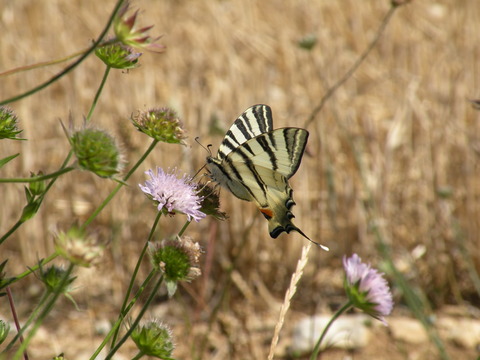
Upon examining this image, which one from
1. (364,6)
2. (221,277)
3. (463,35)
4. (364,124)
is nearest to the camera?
(221,277)

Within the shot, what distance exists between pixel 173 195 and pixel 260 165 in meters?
0.43

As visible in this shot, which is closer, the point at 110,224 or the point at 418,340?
the point at 418,340

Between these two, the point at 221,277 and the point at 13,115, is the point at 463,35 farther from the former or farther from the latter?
the point at 13,115

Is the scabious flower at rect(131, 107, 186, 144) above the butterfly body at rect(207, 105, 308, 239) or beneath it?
beneath

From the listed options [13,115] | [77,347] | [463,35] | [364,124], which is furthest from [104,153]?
[463,35]

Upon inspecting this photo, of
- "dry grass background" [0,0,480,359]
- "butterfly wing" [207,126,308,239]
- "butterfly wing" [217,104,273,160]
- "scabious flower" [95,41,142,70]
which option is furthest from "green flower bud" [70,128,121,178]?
"dry grass background" [0,0,480,359]

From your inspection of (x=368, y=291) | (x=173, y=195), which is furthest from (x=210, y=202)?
(x=368, y=291)

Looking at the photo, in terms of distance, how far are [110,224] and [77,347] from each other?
31.6 inches

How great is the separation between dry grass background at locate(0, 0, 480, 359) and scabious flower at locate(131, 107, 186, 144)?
1621 millimetres

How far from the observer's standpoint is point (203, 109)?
3672 mm

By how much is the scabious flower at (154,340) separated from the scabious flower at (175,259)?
13 centimetres

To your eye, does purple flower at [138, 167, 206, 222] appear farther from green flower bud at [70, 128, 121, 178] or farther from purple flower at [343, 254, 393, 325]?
purple flower at [343, 254, 393, 325]

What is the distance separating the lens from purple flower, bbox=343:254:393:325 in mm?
1537

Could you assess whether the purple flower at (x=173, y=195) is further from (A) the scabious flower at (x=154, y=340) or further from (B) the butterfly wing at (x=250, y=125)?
(B) the butterfly wing at (x=250, y=125)
